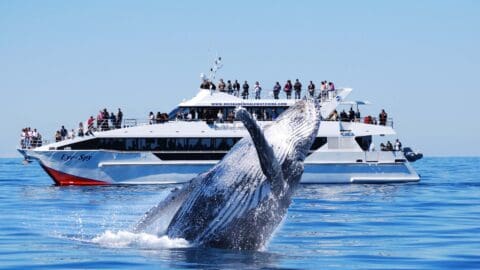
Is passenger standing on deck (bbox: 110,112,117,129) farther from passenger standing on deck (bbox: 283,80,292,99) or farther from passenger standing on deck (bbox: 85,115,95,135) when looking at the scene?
passenger standing on deck (bbox: 283,80,292,99)

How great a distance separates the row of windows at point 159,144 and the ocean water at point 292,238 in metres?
8.77

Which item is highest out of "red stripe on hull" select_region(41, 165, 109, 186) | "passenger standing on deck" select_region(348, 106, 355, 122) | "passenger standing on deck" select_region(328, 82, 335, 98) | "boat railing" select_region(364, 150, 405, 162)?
"passenger standing on deck" select_region(328, 82, 335, 98)

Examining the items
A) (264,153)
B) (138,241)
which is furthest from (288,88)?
(264,153)

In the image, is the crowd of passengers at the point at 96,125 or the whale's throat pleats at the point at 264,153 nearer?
Result: the whale's throat pleats at the point at 264,153

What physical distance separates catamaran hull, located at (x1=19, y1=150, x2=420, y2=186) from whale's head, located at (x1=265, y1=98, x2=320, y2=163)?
2632 centimetres

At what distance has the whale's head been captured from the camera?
9.29 metres

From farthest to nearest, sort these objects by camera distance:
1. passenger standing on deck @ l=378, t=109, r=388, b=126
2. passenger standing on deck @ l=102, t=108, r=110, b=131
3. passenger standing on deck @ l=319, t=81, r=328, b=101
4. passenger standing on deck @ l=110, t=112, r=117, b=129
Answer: passenger standing on deck @ l=378, t=109, r=388, b=126
passenger standing on deck @ l=319, t=81, r=328, b=101
passenger standing on deck @ l=110, t=112, r=117, b=129
passenger standing on deck @ l=102, t=108, r=110, b=131

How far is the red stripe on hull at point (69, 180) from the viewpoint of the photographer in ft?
118

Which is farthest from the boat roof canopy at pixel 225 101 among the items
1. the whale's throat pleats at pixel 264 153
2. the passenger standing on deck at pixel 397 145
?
the whale's throat pleats at pixel 264 153

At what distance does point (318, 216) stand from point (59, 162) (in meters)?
18.9

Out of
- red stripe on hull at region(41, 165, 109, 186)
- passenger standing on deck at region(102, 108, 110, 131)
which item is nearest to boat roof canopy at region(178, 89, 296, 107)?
passenger standing on deck at region(102, 108, 110, 131)

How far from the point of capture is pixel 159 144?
36.8 metres

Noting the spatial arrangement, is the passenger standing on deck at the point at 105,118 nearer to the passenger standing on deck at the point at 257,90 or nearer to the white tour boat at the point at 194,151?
the white tour boat at the point at 194,151

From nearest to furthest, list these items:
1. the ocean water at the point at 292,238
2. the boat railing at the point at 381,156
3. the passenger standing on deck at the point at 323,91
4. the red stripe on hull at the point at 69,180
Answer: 1. the ocean water at the point at 292,238
2. the red stripe on hull at the point at 69,180
3. the boat railing at the point at 381,156
4. the passenger standing on deck at the point at 323,91
